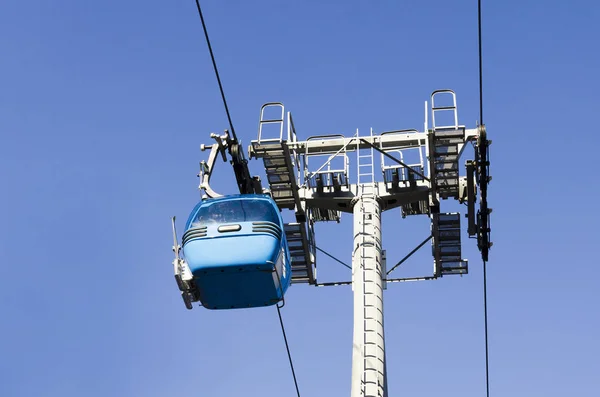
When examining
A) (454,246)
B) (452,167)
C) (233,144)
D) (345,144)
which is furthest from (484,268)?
(233,144)

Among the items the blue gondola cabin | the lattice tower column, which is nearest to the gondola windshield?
the blue gondola cabin

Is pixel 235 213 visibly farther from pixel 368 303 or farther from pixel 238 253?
pixel 368 303

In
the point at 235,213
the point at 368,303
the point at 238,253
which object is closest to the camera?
the point at 238,253

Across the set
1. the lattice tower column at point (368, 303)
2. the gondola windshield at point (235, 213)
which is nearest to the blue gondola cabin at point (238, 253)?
the gondola windshield at point (235, 213)

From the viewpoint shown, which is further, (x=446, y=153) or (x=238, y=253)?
(x=446, y=153)

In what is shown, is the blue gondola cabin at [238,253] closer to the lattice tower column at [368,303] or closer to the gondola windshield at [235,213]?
the gondola windshield at [235,213]

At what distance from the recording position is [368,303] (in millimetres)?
19281

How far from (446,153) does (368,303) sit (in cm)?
318

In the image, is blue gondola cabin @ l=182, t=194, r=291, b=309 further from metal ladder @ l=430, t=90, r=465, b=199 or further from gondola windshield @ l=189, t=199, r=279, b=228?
metal ladder @ l=430, t=90, r=465, b=199

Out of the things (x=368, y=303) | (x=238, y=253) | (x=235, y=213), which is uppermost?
(x=235, y=213)

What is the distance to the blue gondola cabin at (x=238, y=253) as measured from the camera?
54.7 feet

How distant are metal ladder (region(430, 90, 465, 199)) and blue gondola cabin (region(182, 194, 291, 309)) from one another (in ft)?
12.6

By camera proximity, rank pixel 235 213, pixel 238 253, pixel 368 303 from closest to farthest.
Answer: pixel 238 253, pixel 235 213, pixel 368 303

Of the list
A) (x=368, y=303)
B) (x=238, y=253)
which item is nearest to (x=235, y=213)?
(x=238, y=253)
